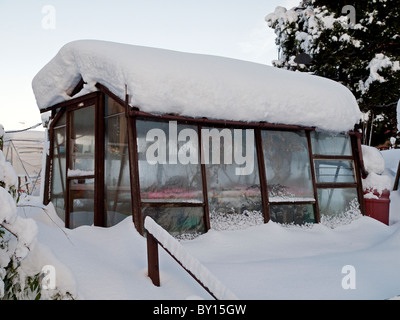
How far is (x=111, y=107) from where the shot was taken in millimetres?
5941

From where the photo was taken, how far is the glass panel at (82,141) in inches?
246

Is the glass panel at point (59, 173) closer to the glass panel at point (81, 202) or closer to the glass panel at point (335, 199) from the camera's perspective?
the glass panel at point (81, 202)

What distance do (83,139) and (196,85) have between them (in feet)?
7.43

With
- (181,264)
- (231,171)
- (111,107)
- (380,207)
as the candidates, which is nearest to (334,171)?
(380,207)

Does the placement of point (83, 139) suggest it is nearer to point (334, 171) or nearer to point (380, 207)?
point (334, 171)

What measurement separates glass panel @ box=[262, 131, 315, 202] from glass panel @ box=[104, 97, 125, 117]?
2.42 metres

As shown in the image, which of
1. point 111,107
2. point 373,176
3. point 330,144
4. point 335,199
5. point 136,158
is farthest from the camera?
point 373,176

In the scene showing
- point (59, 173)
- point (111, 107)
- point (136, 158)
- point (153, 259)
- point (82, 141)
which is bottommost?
point (153, 259)

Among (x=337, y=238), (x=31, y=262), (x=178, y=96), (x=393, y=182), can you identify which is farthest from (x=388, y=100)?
(x=31, y=262)

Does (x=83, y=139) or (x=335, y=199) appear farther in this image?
(x=335, y=199)

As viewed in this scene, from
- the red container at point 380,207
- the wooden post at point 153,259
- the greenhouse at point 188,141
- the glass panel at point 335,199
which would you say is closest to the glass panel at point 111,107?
the greenhouse at point 188,141

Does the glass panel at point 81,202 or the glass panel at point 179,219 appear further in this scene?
the glass panel at point 81,202

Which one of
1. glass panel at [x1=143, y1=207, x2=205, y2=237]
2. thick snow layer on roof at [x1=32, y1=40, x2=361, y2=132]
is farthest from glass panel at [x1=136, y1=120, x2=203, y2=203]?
thick snow layer on roof at [x1=32, y1=40, x2=361, y2=132]

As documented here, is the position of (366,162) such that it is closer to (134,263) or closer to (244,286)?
(244,286)
